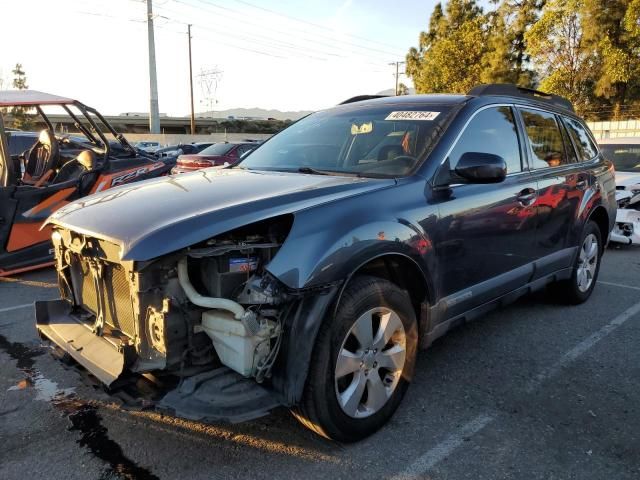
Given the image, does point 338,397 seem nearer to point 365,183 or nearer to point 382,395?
point 382,395

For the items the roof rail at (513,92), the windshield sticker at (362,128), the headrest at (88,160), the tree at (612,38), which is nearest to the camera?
the windshield sticker at (362,128)

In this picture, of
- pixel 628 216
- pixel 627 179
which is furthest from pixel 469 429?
pixel 627 179

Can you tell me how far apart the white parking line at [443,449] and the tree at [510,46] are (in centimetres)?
3181

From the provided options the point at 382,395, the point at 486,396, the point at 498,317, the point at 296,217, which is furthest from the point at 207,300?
the point at 498,317

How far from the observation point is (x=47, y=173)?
6957 mm

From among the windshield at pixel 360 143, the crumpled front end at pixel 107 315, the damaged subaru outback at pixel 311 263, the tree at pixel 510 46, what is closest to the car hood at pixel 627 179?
the damaged subaru outback at pixel 311 263

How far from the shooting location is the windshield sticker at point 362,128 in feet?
12.3

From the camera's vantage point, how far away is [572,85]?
83.0 ft

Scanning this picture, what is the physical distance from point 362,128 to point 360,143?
19cm

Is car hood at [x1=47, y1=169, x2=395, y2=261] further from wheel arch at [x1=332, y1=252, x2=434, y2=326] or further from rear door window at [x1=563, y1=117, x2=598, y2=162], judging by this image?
rear door window at [x1=563, y1=117, x2=598, y2=162]

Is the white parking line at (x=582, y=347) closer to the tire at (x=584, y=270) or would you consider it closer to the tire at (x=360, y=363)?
the tire at (x=584, y=270)

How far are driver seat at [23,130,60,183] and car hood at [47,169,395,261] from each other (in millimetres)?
4385

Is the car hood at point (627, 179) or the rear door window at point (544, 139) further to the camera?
the car hood at point (627, 179)

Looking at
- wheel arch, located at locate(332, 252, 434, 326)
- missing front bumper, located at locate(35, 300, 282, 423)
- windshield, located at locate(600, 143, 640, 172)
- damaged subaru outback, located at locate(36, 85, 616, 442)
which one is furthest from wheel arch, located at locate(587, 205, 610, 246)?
windshield, located at locate(600, 143, 640, 172)
